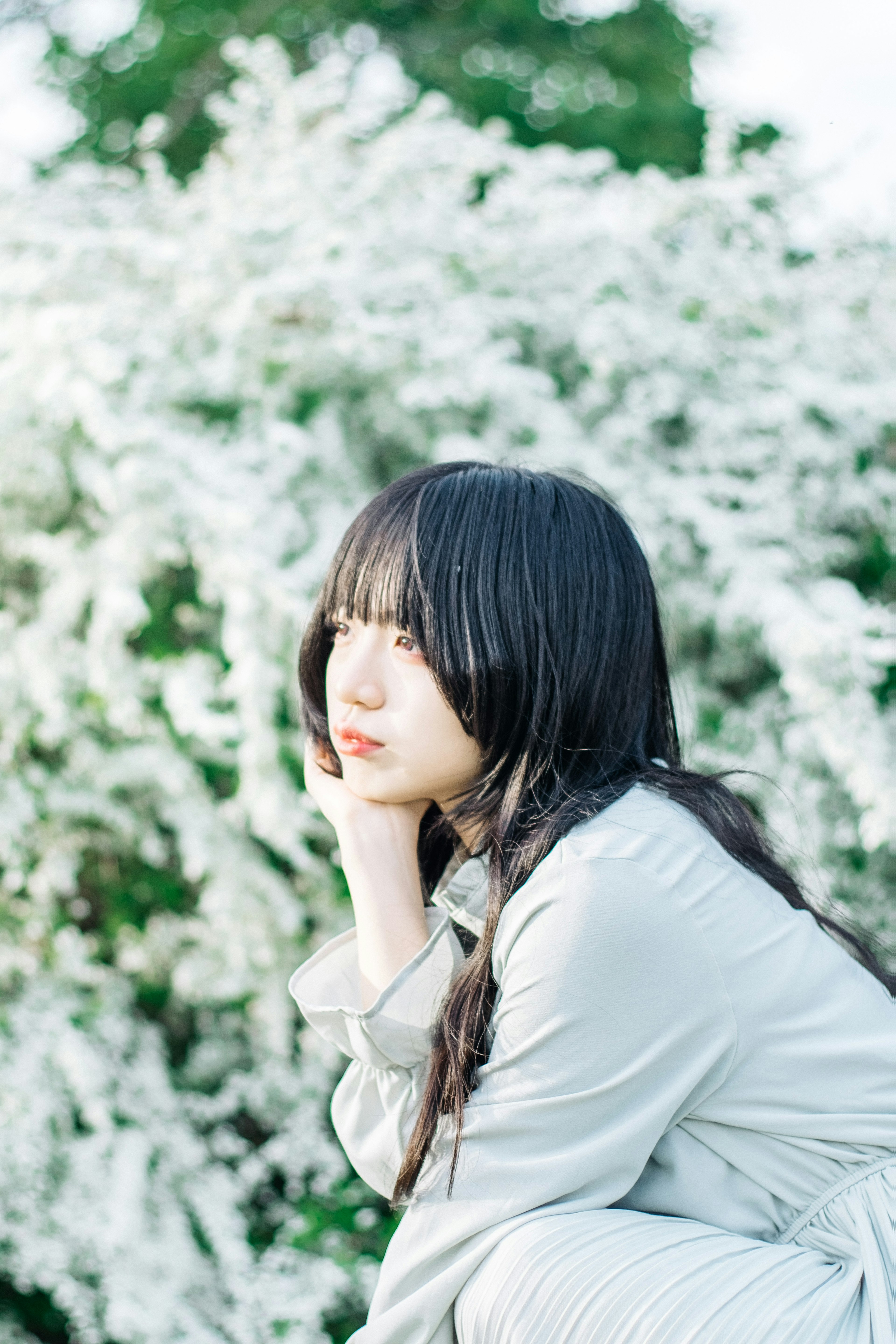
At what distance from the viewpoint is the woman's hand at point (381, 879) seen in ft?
4.06

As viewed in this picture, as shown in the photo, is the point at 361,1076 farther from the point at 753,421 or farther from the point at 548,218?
the point at 548,218

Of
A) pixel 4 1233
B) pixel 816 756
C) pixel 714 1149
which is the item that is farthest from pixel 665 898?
pixel 4 1233

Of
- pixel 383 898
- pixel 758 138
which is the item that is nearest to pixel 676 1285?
pixel 383 898

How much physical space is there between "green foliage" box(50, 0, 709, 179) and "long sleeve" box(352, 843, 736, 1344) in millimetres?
5986

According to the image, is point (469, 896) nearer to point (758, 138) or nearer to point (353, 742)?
point (353, 742)

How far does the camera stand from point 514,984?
1.08 metres

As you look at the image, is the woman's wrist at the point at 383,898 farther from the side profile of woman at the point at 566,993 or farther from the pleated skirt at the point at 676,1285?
the pleated skirt at the point at 676,1285

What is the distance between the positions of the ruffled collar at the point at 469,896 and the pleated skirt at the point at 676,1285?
1.15ft

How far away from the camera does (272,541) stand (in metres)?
2.14

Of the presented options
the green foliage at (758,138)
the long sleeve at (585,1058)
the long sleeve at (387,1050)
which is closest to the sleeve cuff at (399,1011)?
the long sleeve at (387,1050)

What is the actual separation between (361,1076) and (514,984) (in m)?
0.29

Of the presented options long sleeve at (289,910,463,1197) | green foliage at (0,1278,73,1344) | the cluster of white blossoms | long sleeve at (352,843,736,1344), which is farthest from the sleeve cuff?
green foliage at (0,1278,73,1344)

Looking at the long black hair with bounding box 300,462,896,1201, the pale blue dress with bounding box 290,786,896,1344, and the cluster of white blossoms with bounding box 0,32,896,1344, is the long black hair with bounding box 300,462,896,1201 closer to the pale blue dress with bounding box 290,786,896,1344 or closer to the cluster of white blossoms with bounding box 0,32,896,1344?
the pale blue dress with bounding box 290,786,896,1344

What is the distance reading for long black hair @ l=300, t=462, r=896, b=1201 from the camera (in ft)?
3.84
